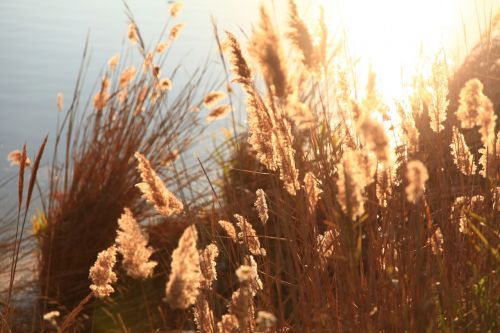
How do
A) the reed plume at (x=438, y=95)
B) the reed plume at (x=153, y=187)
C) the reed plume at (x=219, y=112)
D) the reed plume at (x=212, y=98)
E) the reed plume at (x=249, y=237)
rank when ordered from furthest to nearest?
the reed plume at (x=219, y=112) < the reed plume at (x=212, y=98) < the reed plume at (x=438, y=95) < the reed plume at (x=249, y=237) < the reed plume at (x=153, y=187)

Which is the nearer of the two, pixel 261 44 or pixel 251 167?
pixel 261 44

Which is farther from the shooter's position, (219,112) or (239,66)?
(219,112)

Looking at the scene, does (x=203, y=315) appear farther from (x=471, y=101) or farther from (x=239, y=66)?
(x=471, y=101)

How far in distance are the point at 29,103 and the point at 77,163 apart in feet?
18.0

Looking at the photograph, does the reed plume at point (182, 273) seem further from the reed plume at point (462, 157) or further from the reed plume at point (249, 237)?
the reed plume at point (462, 157)

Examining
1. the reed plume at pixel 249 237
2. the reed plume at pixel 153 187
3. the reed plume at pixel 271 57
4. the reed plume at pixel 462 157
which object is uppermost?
the reed plume at pixel 271 57

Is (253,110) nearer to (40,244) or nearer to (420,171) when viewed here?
(420,171)

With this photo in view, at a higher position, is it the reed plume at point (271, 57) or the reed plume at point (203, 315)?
the reed plume at point (271, 57)

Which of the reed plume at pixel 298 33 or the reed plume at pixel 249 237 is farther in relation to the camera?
the reed plume at pixel 249 237

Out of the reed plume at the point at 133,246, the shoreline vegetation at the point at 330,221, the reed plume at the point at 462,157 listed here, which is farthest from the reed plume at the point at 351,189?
the reed plume at the point at 462,157

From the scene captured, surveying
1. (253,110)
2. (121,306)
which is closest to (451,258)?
(253,110)

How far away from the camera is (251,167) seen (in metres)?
4.35

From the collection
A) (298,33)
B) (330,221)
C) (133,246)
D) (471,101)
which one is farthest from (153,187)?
(471,101)

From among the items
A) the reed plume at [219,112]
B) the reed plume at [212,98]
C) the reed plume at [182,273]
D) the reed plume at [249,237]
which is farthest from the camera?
the reed plume at [219,112]
